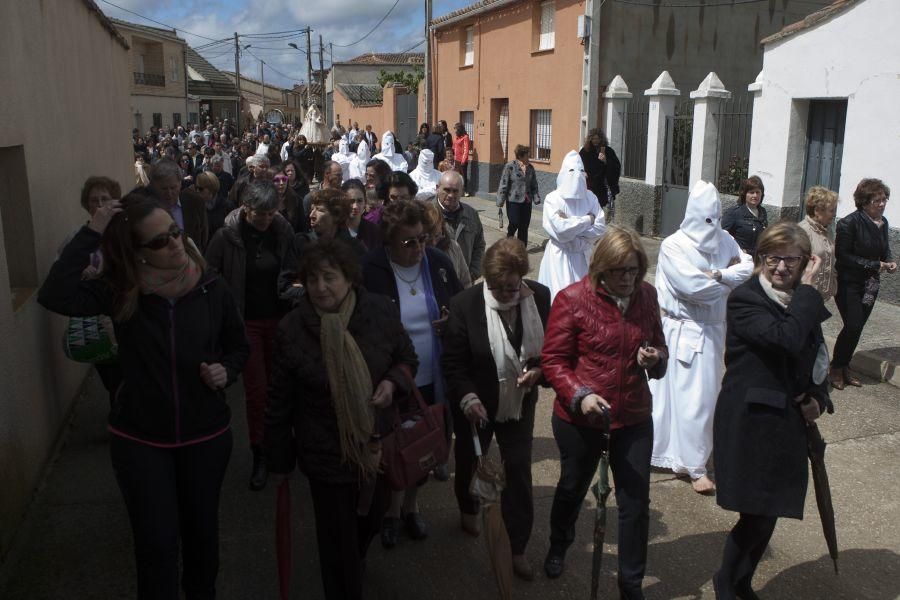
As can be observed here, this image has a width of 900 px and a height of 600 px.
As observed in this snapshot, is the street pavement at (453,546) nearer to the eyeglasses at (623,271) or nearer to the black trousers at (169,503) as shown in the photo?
the black trousers at (169,503)

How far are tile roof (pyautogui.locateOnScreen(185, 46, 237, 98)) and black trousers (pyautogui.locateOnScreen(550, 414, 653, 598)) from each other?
5278 centimetres

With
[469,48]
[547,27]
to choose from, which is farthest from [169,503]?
[469,48]

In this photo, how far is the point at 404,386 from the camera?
3.48m

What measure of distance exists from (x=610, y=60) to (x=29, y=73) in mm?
12544

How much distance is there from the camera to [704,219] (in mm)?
5102

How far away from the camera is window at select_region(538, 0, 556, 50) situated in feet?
59.2

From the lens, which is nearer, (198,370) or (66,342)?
(198,370)

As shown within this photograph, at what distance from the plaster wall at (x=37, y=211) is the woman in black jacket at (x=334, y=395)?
181cm

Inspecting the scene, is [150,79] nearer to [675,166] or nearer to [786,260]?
[675,166]

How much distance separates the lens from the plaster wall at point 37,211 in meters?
4.46

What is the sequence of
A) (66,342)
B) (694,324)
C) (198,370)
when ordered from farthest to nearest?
(694,324)
(66,342)
(198,370)

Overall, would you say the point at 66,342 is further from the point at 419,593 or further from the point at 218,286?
the point at 419,593

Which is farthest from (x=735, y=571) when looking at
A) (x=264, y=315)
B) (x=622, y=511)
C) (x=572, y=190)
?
(x=572, y=190)

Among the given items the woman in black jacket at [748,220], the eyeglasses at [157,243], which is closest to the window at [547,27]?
the woman in black jacket at [748,220]
